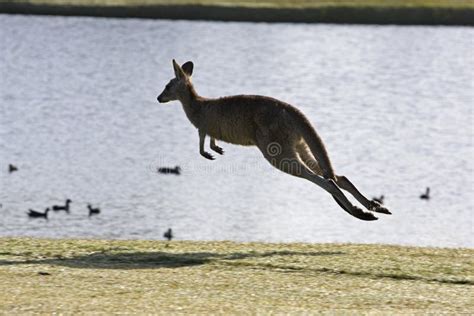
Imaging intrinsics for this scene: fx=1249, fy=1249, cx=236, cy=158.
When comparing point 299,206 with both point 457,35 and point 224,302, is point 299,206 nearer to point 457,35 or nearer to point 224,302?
point 224,302

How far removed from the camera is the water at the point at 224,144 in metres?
23.4

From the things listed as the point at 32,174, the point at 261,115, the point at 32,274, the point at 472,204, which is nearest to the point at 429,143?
the point at 472,204

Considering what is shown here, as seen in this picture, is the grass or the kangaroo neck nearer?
the kangaroo neck

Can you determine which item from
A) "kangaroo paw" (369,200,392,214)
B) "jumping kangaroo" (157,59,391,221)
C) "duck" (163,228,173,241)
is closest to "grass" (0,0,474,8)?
"duck" (163,228,173,241)

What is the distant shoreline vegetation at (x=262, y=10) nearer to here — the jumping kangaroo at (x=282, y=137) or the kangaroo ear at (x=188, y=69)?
the kangaroo ear at (x=188, y=69)

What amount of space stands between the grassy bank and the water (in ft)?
28.2

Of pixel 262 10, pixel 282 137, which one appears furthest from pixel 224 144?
pixel 262 10

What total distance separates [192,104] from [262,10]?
5352cm

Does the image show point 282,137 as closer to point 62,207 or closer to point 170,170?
point 62,207

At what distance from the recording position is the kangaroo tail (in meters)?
12.3

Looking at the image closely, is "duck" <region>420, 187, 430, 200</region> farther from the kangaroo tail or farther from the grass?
the grass

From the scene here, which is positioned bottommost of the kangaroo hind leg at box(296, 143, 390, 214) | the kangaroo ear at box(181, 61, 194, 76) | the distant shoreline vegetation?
the kangaroo hind leg at box(296, 143, 390, 214)

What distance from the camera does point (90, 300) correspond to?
9.66 metres

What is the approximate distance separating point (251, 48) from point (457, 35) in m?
13.1
